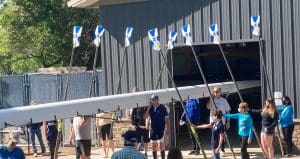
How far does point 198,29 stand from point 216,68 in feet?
26.2

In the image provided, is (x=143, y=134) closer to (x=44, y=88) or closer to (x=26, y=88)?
(x=44, y=88)

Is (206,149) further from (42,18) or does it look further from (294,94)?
(42,18)

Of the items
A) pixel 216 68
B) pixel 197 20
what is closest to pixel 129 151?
pixel 197 20

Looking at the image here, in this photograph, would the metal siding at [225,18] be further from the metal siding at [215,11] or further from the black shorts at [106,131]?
the black shorts at [106,131]

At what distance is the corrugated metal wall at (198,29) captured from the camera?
19.8 metres

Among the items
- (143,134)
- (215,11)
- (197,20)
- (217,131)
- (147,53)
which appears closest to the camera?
(217,131)

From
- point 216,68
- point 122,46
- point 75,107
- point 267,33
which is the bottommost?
point 75,107

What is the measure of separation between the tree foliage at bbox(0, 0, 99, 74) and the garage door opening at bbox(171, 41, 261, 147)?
1110 centimetres

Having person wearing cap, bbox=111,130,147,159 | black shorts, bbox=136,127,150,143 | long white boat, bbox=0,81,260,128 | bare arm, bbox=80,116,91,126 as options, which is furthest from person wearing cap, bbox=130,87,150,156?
person wearing cap, bbox=111,130,147,159

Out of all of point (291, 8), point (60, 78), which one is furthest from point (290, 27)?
point (60, 78)

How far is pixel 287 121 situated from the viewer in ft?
63.2

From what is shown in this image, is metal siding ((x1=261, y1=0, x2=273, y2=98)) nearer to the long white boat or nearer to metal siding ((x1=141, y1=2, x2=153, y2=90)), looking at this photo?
the long white boat

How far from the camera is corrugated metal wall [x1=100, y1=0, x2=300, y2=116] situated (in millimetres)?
19844

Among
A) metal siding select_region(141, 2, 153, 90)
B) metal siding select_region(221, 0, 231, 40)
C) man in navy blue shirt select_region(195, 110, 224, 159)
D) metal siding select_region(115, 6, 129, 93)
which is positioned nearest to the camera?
man in navy blue shirt select_region(195, 110, 224, 159)
